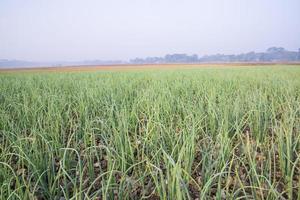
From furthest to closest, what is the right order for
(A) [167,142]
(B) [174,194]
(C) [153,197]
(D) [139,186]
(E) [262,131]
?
(E) [262,131] → (A) [167,142] → (D) [139,186] → (C) [153,197] → (B) [174,194]

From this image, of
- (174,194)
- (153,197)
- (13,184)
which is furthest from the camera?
(13,184)

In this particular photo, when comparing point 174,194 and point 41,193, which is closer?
point 174,194

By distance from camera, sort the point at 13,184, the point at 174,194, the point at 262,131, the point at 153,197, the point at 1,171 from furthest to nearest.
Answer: the point at 262,131 < the point at 13,184 < the point at 153,197 < the point at 1,171 < the point at 174,194

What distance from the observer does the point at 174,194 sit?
4.41 ft

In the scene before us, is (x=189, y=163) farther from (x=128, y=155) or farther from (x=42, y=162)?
(x=42, y=162)

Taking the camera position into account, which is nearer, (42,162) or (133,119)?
(42,162)

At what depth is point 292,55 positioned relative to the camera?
8569 centimetres

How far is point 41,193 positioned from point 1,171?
0.30 meters

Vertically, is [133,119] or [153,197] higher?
[133,119]

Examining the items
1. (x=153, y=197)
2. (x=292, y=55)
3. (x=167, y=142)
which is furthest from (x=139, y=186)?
(x=292, y=55)

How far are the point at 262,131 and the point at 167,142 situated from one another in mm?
1087

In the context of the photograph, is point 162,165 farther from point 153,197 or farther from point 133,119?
point 133,119

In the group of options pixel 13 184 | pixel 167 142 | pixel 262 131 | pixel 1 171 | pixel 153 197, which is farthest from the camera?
pixel 262 131

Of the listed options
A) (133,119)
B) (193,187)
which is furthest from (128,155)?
(133,119)
